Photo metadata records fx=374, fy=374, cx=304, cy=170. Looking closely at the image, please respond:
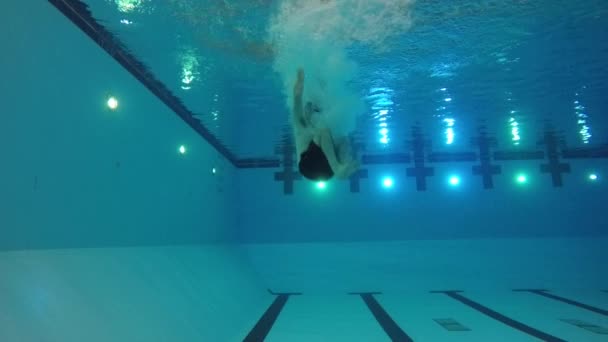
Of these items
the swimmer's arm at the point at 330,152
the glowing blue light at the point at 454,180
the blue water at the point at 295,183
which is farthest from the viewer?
the glowing blue light at the point at 454,180

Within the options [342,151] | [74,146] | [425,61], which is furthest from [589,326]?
[74,146]

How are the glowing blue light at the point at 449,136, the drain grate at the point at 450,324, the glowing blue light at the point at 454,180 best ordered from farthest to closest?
the glowing blue light at the point at 454,180 < the glowing blue light at the point at 449,136 < the drain grate at the point at 450,324

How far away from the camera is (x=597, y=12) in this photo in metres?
4.77

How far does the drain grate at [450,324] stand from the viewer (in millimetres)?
6320

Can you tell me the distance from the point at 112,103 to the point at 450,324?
6436 mm

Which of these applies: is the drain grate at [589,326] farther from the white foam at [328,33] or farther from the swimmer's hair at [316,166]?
the white foam at [328,33]

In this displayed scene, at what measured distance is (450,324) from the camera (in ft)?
21.7

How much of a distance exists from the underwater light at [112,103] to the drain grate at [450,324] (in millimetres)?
6155

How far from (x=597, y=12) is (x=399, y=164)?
320 inches

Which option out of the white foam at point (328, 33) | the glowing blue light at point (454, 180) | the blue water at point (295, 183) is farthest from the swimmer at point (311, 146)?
the glowing blue light at point (454, 180)

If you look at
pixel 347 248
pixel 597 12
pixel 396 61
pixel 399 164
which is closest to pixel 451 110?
pixel 396 61

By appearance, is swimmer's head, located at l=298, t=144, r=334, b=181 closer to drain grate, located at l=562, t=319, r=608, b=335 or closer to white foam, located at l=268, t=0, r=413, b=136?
white foam, located at l=268, t=0, r=413, b=136

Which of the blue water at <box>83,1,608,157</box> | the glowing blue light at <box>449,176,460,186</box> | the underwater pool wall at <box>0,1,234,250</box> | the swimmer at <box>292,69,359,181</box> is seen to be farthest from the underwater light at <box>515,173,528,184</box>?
the underwater pool wall at <box>0,1,234,250</box>

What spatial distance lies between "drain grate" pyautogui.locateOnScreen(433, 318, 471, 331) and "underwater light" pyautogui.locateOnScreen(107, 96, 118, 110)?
6155 mm
